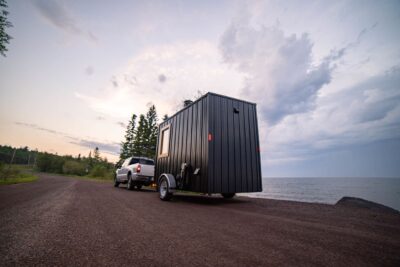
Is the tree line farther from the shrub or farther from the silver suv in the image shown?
the shrub

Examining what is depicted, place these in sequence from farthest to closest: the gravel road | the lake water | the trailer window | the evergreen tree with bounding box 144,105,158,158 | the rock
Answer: the evergreen tree with bounding box 144,105,158,158
the lake water
the trailer window
the rock
the gravel road

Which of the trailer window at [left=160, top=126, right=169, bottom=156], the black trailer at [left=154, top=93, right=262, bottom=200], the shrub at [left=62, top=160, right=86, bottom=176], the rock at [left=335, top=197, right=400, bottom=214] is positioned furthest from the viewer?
the shrub at [left=62, top=160, right=86, bottom=176]

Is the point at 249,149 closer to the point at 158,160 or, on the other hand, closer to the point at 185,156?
the point at 185,156

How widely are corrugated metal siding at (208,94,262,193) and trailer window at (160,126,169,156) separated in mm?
3229

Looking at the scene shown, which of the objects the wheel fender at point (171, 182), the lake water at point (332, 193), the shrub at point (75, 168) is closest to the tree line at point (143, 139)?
the lake water at point (332, 193)

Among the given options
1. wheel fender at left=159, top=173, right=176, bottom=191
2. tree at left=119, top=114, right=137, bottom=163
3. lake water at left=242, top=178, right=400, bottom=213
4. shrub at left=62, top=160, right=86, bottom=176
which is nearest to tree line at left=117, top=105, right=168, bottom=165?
tree at left=119, top=114, right=137, bottom=163

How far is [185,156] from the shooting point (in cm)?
700

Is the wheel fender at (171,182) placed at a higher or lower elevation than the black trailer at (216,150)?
lower

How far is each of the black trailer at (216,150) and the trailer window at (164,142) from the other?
0.94 meters

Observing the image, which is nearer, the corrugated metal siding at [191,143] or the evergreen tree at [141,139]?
the corrugated metal siding at [191,143]

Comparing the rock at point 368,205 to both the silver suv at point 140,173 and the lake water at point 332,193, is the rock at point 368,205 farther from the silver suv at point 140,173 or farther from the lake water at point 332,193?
the lake water at point 332,193

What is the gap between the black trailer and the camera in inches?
236

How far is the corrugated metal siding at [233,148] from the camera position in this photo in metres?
6.02

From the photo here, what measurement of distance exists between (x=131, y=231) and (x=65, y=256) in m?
1.02
